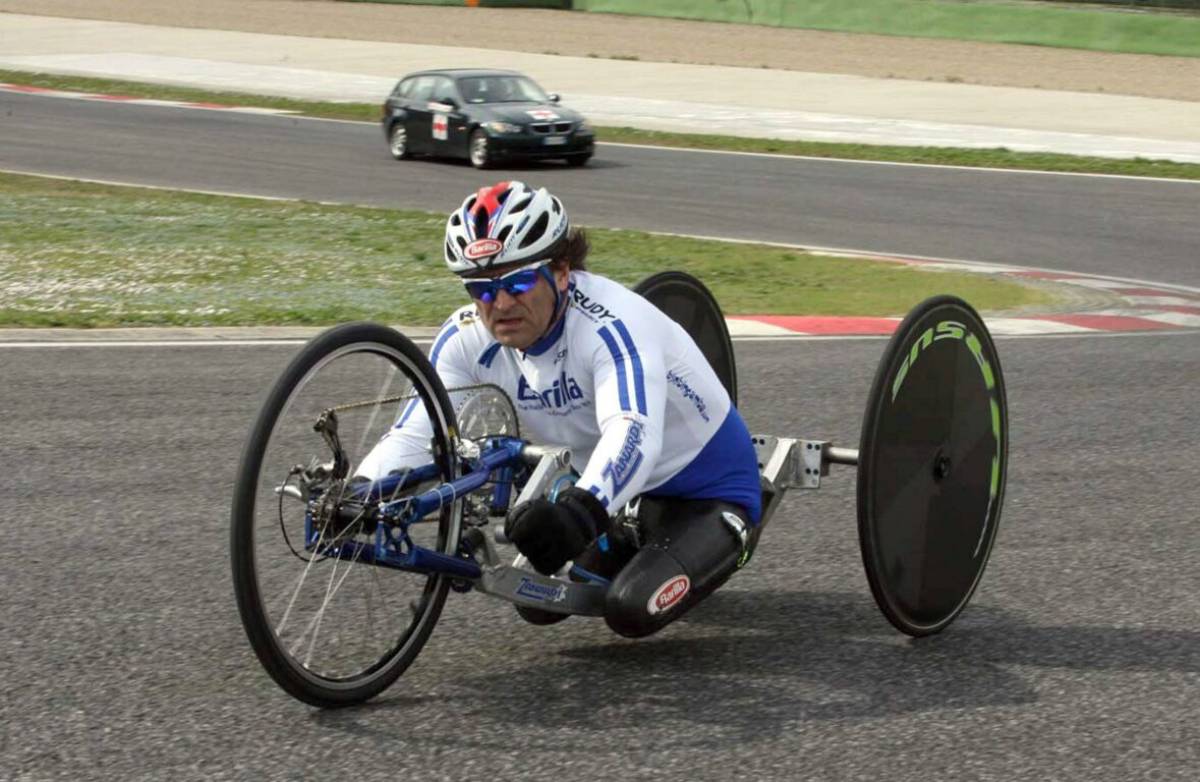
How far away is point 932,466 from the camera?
5.60 m

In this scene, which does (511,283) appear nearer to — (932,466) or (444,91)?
(932,466)

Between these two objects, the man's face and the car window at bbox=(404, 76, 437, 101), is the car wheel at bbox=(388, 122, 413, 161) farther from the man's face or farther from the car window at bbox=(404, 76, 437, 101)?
the man's face

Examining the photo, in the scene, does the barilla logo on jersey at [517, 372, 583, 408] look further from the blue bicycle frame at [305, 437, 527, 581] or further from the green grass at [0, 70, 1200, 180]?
the green grass at [0, 70, 1200, 180]

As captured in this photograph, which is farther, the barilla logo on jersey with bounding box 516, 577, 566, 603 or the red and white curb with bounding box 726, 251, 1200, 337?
the red and white curb with bounding box 726, 251, 1200, 337

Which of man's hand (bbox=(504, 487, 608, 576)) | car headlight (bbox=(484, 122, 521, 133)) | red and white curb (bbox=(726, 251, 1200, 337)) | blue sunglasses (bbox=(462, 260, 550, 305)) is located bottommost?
car headlight (bbox=(484, 122, 521, 133))

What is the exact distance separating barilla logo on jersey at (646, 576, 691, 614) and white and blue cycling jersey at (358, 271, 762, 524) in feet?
0.93

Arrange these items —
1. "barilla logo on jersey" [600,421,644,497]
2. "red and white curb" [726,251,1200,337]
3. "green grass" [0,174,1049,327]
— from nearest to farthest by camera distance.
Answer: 1. "barilla logo on jersey" [600,421,644,497]
2. "red and white curb" [726,251,1200,337]
3. "green grass" [0,174,1049,327]

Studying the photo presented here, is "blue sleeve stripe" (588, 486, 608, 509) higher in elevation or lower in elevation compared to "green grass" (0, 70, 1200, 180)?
higher

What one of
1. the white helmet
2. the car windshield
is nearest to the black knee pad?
the white helmet

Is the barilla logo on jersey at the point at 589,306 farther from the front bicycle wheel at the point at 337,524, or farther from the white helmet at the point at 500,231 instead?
the front bicycle wheel at the point at 337,524

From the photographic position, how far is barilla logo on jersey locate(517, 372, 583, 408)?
208 inches

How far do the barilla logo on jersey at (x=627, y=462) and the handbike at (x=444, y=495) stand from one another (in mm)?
249

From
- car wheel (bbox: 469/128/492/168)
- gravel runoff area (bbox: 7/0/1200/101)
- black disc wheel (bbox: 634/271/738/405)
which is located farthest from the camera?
gravel runoff area (bbox: 7/0/1200/101)

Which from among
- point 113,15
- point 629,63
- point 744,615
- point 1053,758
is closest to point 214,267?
point 744,615
